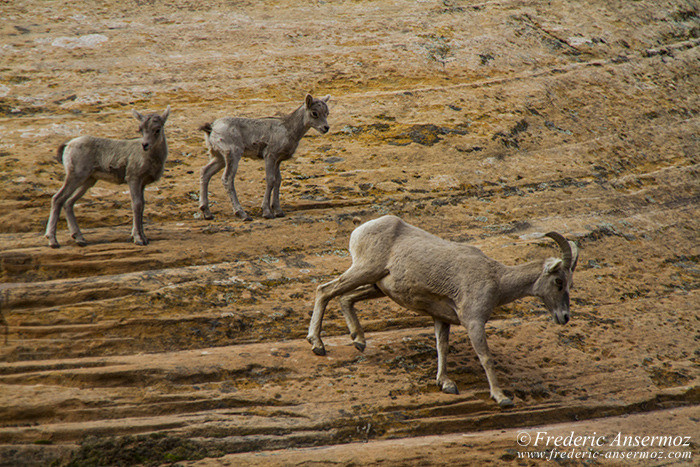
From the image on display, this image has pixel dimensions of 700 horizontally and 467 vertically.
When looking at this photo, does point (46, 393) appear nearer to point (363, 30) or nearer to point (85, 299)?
point (85, 299)

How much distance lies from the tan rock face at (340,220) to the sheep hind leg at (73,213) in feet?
0.68

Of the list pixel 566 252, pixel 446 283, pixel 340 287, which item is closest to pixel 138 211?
pixel 340 287

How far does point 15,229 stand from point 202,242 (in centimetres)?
Answer: 309

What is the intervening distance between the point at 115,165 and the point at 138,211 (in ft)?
2.97

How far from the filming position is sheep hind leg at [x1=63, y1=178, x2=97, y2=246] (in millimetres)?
9594

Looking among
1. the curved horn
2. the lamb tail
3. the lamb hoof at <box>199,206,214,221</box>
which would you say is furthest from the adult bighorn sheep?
the lamb tail

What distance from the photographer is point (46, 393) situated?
700 centimetres

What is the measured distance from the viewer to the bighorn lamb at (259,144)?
36.0 ft

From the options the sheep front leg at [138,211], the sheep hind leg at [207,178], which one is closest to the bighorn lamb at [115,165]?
the sheep front leg at [138,211]

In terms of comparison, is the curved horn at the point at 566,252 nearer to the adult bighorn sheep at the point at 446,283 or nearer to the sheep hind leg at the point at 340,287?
the adult bighorn sheep at the point at 446,283

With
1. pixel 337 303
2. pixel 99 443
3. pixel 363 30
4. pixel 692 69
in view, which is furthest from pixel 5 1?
pixel 692 69

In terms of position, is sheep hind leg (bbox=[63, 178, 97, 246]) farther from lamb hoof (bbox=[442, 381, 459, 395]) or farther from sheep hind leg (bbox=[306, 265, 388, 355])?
lamb hoof (bbox=[442, 381, 459, 395])

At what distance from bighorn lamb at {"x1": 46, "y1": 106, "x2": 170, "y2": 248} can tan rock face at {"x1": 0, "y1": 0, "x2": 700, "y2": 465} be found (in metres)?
0.50
